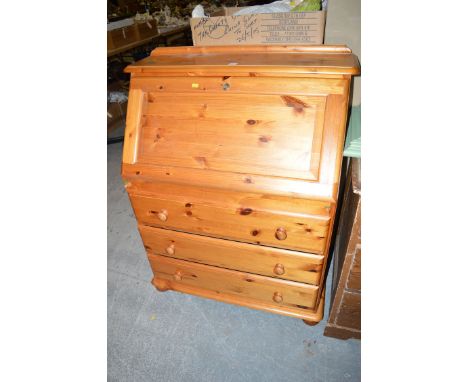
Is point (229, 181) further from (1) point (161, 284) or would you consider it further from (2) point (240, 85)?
(1) point (161, 284)

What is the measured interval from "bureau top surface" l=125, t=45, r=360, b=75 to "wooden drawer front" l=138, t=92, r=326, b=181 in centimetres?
10

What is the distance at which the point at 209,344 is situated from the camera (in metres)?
1.55

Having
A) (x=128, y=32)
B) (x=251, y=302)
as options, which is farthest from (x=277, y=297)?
(x=128, y=32)

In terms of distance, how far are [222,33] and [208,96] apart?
0.42 m

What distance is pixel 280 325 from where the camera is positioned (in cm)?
161

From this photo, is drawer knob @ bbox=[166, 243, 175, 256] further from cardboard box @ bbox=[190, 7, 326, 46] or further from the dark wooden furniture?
cardboard box @ bbox=[190, 7, 326, 46]

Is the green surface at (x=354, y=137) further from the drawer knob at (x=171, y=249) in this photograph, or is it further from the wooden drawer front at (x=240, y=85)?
the drawer knob at (x=171, y=249)

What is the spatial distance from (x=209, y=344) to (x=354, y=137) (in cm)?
134

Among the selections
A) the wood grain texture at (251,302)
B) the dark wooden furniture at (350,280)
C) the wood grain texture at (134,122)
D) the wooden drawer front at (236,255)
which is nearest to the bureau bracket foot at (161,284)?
the wood grain texture at (251,302)

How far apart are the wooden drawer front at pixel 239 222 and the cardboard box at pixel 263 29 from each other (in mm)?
819
